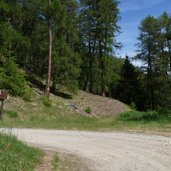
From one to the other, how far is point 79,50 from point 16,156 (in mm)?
52776

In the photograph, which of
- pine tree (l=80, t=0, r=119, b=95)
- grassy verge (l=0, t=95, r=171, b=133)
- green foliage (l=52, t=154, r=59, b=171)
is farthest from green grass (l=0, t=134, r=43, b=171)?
pine tree (l=80, t=0, r=119, b=95)

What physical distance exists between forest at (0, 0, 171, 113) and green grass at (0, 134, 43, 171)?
73.9ft

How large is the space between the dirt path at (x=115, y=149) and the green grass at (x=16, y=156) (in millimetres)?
1394

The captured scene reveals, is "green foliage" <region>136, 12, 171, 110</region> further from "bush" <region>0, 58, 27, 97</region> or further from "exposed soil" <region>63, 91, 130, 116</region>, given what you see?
"bush" <region>0, 58, 27, 97</region>

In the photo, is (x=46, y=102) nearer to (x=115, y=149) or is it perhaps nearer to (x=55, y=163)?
(x=115, y=149)

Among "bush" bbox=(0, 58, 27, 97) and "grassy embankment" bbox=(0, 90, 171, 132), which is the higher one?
"bush" bbox=(0, 58, 27, 97)

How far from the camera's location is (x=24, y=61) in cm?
5631

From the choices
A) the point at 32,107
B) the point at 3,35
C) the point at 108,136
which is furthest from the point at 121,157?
the point at 3,35

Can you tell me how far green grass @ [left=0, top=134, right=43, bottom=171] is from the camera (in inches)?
388

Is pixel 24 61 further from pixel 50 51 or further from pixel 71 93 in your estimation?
pixel 50 51

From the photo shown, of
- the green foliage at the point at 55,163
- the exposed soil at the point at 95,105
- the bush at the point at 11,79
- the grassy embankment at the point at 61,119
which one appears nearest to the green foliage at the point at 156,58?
the exposed soil at the point at 95,105

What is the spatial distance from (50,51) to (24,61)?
1618 centimetres

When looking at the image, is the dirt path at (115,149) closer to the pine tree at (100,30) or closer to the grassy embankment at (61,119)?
the grassy embankment at (61,119)

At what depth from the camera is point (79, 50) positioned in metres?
63.2
